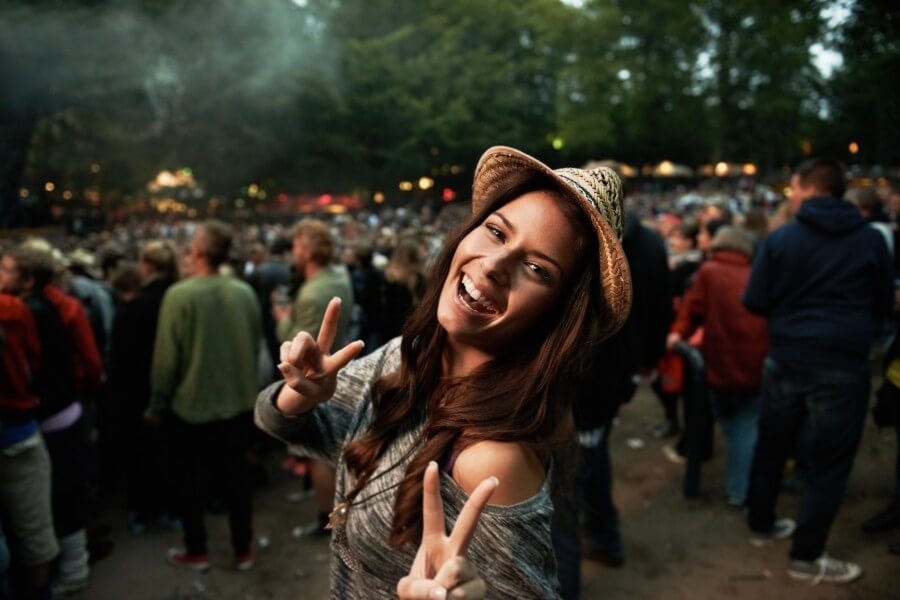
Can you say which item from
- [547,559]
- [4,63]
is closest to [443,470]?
[547,559]

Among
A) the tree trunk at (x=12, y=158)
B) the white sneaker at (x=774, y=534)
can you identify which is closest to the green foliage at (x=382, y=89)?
the tree trunk at (x=12, y=158)

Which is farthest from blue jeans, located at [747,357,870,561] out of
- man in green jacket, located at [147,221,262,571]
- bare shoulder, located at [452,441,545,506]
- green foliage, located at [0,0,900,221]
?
green foliage, located at [0,0,900,221]

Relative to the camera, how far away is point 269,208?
31344 mm

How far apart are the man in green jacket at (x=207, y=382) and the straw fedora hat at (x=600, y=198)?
2.56 m

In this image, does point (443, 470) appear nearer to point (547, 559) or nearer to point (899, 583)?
point (547, 559)

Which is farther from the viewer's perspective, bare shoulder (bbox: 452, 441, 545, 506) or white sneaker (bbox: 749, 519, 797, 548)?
white sneaker (bbox: 749, 519, 797, 548)

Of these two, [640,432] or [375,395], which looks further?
[640,432]

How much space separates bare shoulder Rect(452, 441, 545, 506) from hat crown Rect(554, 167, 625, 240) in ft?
1.81

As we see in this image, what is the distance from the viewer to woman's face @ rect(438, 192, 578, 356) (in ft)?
4.43

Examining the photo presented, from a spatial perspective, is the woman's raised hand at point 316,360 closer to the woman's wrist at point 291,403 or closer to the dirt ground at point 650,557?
the woman's wrist at point 291,403

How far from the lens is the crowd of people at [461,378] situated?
1.32m

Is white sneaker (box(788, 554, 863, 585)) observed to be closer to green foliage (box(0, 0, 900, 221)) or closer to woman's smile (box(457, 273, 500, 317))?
woman's smile (box(457, 273, 500, 317))

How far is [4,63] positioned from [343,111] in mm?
12426

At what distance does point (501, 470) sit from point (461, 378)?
0.90ft
